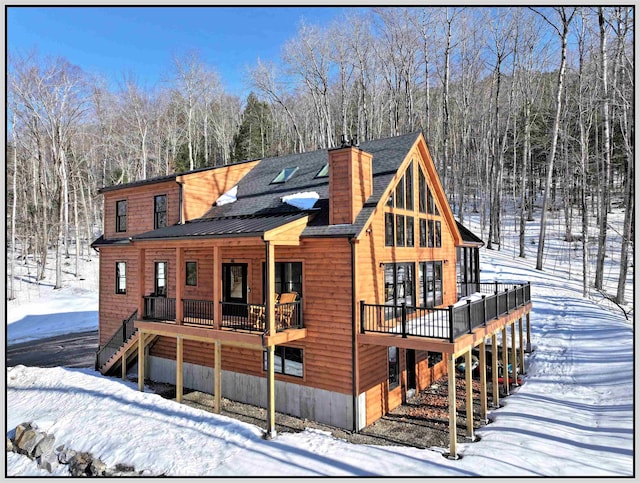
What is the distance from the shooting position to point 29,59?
28000mm

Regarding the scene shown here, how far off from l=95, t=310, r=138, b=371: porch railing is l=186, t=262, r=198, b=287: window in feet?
9.60

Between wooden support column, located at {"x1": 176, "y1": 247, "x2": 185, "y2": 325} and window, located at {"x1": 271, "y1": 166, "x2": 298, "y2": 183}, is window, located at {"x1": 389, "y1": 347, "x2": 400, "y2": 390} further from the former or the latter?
window, located at {"x1": 271, "y1": 166, "x2": 298, "y2": 183}

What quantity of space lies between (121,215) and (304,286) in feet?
33.3

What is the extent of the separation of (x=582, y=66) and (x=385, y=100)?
54.4 ft

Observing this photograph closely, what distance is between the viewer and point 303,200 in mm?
12680

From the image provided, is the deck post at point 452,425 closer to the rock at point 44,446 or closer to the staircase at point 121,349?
the rock at point 44,446

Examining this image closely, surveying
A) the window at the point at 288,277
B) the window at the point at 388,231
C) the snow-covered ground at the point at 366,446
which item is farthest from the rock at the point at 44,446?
the window at the point at 388,231

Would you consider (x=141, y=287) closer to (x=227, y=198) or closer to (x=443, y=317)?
(x=227, y=198)

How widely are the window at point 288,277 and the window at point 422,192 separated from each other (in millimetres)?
5164

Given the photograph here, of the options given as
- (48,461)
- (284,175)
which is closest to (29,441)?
(48,461)

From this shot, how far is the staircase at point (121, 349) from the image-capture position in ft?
47.4

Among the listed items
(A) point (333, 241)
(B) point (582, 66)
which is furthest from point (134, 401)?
(B) point (582, 66)

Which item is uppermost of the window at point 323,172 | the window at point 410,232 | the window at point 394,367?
the window at point 323,172

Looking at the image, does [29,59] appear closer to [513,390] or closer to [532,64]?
[513,390]
